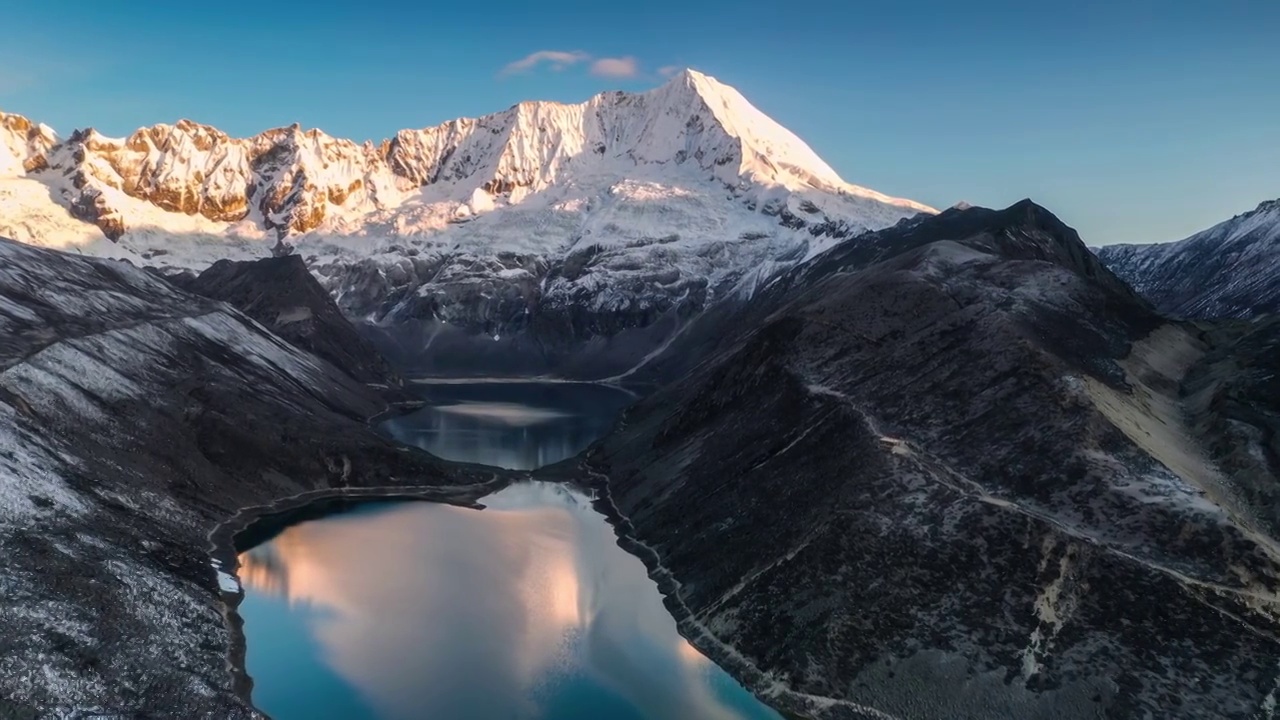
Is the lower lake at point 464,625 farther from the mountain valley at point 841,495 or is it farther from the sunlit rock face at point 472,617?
the mountain valley at point 841,495

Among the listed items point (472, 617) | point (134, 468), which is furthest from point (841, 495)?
point (134, 468)

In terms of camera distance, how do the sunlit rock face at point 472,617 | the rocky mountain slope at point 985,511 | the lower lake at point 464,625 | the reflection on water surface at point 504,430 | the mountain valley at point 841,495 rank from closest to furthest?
1. the mountain valley at point 841,495
2. the rocky mountain slope at point 985,511
3. the lower lake at point 464,625
4. the sunlit rock face at point 472,617
5. the reflection on water surface at point 504,430

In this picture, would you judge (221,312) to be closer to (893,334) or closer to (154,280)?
(154,280)

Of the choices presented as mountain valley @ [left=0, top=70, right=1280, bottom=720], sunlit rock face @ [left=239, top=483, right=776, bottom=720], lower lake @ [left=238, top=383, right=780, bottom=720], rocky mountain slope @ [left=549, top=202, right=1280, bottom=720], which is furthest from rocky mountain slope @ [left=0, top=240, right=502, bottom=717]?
rocky mountain slope @ [left=549, top=202, right=1280, bottom=720]

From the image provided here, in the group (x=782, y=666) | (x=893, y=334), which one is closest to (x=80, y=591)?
(x=782, y=666)

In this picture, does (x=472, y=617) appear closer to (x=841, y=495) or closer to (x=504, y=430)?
(x=841, y=495)

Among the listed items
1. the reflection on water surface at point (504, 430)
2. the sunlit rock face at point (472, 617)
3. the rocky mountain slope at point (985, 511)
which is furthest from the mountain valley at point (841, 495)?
the reflection on water surface at point (504, 430)
